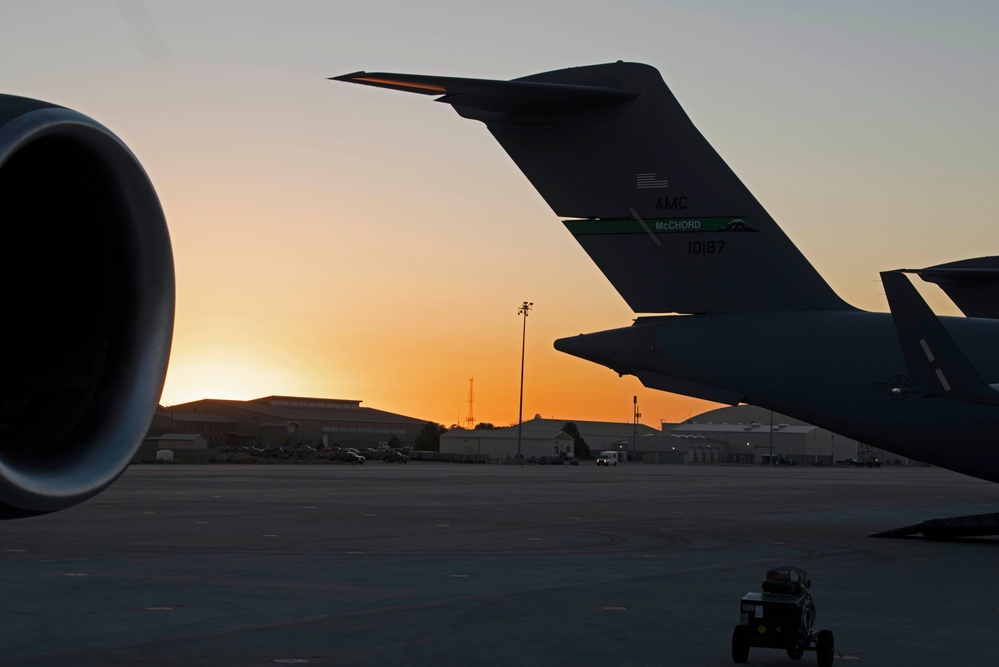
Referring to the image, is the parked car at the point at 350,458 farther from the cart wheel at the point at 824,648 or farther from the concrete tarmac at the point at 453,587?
the cart wheel at the point at 824,648

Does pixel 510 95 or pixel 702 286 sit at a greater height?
pixel 510 95

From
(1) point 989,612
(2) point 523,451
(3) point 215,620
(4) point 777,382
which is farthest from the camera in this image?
(2) point 523,451

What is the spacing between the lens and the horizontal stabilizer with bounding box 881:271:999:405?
17.6m

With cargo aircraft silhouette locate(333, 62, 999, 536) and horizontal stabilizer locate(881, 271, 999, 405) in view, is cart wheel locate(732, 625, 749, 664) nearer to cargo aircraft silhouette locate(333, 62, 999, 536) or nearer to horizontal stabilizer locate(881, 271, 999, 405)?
horizontal stabilizer locate(881, 271, 999, 405)

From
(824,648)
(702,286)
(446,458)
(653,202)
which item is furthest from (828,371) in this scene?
(446,458)

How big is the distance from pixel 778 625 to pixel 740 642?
1.05ft

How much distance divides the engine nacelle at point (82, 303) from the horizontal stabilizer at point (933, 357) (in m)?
14.3

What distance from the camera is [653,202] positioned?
70.8ft

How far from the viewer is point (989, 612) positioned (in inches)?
480

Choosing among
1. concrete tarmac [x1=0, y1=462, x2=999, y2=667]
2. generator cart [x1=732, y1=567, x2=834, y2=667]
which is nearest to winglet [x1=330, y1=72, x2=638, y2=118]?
concrete tarmac [x1=0, y1=462, x2=999, y2=667]

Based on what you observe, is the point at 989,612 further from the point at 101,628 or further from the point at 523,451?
the point at 523,451

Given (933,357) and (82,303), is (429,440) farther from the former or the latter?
(82,303)

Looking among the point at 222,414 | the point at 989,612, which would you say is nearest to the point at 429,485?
the point at 989,612

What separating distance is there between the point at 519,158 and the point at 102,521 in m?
9.98
